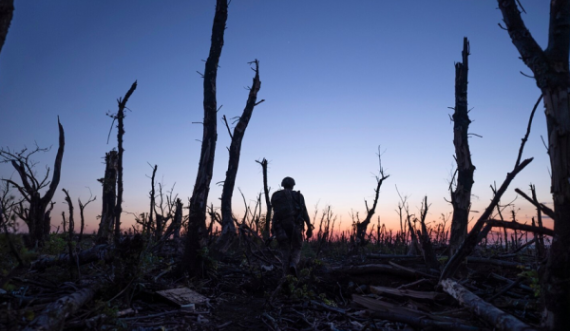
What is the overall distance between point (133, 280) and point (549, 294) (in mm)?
5783

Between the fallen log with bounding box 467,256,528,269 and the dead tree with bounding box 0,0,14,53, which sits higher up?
the dead tree with bounding box 0,0,14,53

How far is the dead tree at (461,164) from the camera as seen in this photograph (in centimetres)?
966

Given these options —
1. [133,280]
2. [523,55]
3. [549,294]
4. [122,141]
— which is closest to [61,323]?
[133,280]

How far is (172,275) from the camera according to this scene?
841 centimetres

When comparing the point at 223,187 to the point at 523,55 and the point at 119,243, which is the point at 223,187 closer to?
the point at 119,243

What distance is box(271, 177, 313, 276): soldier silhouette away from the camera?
8863 millimetres

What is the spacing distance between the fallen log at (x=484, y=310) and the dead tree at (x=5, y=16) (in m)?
6.83

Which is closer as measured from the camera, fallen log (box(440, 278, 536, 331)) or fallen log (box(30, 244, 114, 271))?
fallen log (box(440, 278, 536, 331))

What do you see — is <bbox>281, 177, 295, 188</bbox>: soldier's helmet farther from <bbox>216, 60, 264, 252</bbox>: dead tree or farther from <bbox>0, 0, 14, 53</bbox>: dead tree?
<bbox>0, 0, 14, 53</bbox>: dead tree

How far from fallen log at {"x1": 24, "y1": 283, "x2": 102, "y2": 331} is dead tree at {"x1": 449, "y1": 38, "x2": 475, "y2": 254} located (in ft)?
26.5

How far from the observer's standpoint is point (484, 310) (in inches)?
201

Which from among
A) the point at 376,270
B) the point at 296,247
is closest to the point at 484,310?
the point at 376,270

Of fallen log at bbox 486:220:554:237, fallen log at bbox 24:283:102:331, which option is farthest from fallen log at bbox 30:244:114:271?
fallen log at bbox 486:220:554:237

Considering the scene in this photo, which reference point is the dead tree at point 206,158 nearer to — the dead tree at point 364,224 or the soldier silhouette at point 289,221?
the soldier silhouette at point 289,221
